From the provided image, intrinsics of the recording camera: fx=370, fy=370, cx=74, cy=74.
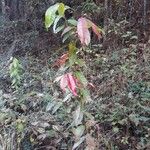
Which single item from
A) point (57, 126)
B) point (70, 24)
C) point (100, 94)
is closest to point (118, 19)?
point (100, 94)

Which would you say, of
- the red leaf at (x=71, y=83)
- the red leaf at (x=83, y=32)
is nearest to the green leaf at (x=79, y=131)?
the red leaf at (x=71, y=83)

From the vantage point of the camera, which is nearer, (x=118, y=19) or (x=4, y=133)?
(x=4, y=133)

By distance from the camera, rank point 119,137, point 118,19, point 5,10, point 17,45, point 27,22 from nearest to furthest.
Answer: point 119,137
point 118,19
point 17,45
point 27,22
point 5,10

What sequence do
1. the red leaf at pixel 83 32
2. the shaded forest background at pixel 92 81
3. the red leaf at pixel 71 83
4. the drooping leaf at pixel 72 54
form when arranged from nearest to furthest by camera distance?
the red leaf at pixel 83 32, the red leaf at pixel 71 83, the drooping leaf at pixel 72 54, the shaded forest background at pixel 92 81

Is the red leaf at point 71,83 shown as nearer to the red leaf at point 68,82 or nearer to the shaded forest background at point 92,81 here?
the red leaf at point 68,82

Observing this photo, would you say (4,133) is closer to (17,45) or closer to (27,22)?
(17,45)

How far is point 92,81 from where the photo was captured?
7051 millimetres

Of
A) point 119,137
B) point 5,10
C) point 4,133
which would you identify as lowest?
point 119,137

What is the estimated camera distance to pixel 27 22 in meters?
12.2

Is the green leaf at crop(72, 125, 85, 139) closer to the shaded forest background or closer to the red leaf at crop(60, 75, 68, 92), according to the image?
the shaded forest background

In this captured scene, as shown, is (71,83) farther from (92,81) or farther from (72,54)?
(92,81)

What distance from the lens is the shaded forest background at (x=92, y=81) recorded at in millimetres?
4785

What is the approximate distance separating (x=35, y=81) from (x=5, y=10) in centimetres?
772

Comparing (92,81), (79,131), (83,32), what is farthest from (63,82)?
(92,81)
